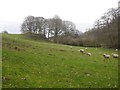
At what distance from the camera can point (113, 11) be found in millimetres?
87062

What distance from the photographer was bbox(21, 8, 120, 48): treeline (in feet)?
211

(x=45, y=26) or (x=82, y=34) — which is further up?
(x=45, y=26)

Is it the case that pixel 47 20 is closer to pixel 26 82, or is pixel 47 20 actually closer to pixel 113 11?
pixel 113 11

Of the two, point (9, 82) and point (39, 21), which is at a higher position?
point (39, 21)

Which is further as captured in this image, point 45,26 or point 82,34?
point 45,26

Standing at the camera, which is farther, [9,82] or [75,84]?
[75,84]

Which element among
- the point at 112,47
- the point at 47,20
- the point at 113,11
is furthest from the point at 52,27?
the point at 112,47

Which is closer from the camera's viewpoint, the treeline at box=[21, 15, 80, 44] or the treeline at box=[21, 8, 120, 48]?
the treeline at box=[21, 8, 120, 48]

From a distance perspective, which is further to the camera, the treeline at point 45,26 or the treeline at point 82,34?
the treeline at point 45,26

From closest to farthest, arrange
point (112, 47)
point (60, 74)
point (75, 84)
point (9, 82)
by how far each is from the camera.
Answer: point (9, 82), point (75, 84), point (60, 74), point (112, 47)

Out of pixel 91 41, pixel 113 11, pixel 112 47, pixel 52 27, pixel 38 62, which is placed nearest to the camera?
pixel 38 62

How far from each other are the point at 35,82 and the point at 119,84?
6830 mm

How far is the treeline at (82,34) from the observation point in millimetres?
64281

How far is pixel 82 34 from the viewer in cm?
10825
